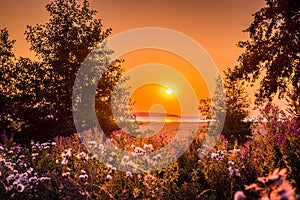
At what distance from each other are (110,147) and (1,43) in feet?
53.9

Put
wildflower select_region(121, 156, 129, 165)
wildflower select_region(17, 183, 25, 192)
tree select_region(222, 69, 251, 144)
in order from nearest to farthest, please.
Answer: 1. wildflower select_region(17, 183, 25, 192)
2. wildflower select_region(121, 156, 129, 165)
3. tree select_region(222, 69, 251, 144)

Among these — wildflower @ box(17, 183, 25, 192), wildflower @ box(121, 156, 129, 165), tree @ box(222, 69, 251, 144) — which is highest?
tree @ box(222, 69, 251, 144)

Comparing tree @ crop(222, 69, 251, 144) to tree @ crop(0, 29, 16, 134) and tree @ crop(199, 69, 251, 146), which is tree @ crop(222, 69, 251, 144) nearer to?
tree @ crop(199, 69, 251, 146)

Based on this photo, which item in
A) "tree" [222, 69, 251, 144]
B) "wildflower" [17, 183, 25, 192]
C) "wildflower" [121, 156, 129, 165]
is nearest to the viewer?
"wildflower" [17, 183, 25, 192]

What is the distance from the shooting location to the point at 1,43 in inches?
874

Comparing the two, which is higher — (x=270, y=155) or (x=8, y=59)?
(x=8, y=59)

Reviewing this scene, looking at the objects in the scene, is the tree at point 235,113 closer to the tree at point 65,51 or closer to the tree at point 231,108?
the tree at point 231,108

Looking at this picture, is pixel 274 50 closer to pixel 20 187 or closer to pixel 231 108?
pixel 231 108

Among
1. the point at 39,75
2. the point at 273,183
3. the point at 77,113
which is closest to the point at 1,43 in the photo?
the point at 39,75

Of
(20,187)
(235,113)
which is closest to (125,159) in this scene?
(20,187)

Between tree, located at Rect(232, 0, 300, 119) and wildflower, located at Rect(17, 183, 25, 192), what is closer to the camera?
wildflower, located at Rect(17, 183, 25, 192)

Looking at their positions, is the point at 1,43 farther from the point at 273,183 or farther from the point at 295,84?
the point at 273,183

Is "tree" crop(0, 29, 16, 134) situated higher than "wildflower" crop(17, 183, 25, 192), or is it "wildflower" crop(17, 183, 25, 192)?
"tree" crop(0, 29, 16, 134)

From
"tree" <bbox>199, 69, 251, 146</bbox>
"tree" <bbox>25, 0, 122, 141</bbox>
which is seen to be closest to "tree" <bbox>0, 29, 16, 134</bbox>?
"tree" <bbox>25, 0, 122, 141</bbox>
